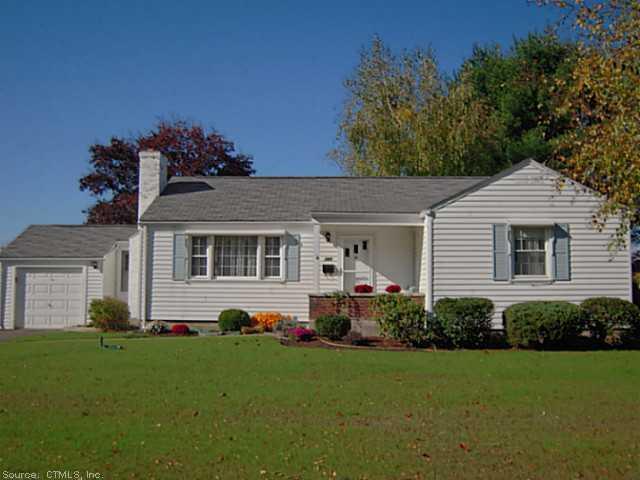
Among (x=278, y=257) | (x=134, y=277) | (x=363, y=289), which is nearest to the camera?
(x=363, y=289)

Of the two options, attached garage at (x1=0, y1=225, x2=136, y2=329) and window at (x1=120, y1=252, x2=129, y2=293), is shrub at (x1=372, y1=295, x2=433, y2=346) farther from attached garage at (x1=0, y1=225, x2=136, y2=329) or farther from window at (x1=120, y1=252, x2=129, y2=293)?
window at (x1=120, y1=252, x2=129, y2=293)

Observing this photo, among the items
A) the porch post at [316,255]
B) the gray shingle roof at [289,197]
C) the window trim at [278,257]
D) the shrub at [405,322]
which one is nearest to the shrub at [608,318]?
the shrub at [405,322]

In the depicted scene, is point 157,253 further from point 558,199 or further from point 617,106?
point 617,106

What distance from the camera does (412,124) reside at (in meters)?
30.7

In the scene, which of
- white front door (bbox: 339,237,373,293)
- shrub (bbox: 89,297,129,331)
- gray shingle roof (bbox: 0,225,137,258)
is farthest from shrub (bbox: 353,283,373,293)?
gray shingle roof (bbox: 0,225,137,258)

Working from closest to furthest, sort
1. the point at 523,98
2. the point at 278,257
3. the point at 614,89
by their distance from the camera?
1. the point at 614,89
2. the point at 278,257
3. the point at 523,98

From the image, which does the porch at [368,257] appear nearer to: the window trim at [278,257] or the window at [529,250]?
the window trim at [278,257]

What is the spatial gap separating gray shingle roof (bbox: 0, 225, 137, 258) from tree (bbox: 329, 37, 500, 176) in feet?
41.1

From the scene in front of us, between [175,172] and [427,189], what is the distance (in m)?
19.1

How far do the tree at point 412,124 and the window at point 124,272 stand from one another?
1315 cm

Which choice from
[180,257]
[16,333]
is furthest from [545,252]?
[16,333]

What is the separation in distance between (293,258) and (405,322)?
6.20m

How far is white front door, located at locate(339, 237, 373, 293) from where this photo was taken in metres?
20.2

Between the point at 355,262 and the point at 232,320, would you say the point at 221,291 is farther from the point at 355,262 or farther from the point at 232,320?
the point at 355,262
